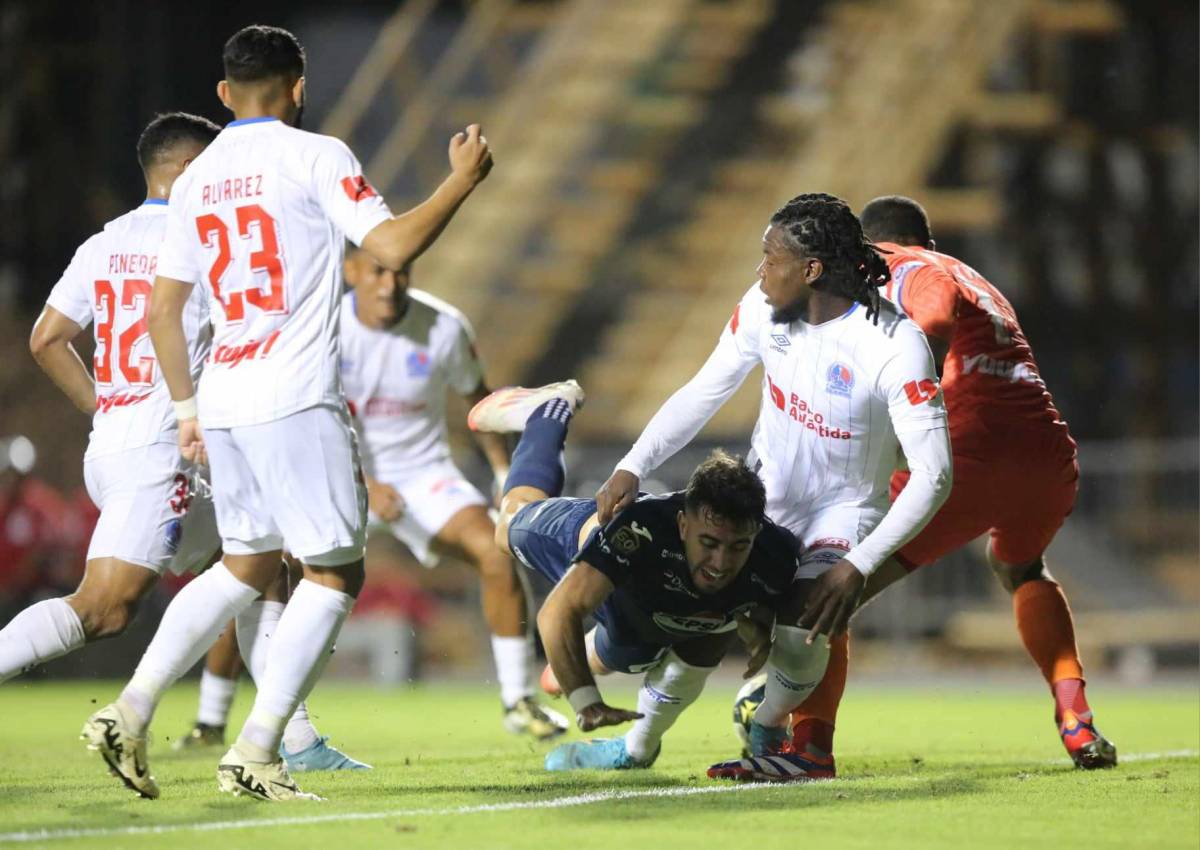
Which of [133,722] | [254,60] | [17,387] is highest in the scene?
[254,60]

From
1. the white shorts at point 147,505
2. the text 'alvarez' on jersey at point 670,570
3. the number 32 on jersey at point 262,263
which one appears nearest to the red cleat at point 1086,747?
the text 'alvarez' on jersey at point 670,570

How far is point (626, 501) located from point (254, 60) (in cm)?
176

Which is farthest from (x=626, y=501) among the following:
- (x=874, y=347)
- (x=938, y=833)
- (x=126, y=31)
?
(x=126, y=31)

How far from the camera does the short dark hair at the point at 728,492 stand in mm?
5676

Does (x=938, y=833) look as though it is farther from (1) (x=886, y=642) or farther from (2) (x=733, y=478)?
(1) (x=886, y=642)

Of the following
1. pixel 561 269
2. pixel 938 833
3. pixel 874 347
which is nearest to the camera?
pixel 938 833

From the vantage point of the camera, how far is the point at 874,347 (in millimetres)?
6035

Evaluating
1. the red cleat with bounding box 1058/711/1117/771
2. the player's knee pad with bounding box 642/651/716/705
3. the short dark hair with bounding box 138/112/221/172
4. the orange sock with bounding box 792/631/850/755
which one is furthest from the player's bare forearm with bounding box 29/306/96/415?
the red cleat with bounding box 1058/711/1117/771

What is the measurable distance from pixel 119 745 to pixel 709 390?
2238 millimetres

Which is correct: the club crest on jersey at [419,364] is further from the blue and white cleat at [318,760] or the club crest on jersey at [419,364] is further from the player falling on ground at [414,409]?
the blue and white cleat at [318,760]

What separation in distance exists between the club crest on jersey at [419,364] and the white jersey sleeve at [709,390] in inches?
116

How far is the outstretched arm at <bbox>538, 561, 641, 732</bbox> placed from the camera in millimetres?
5543

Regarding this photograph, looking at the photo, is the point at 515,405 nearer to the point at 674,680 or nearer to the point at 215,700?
the point at 674,680

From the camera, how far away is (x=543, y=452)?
23.5 ft
